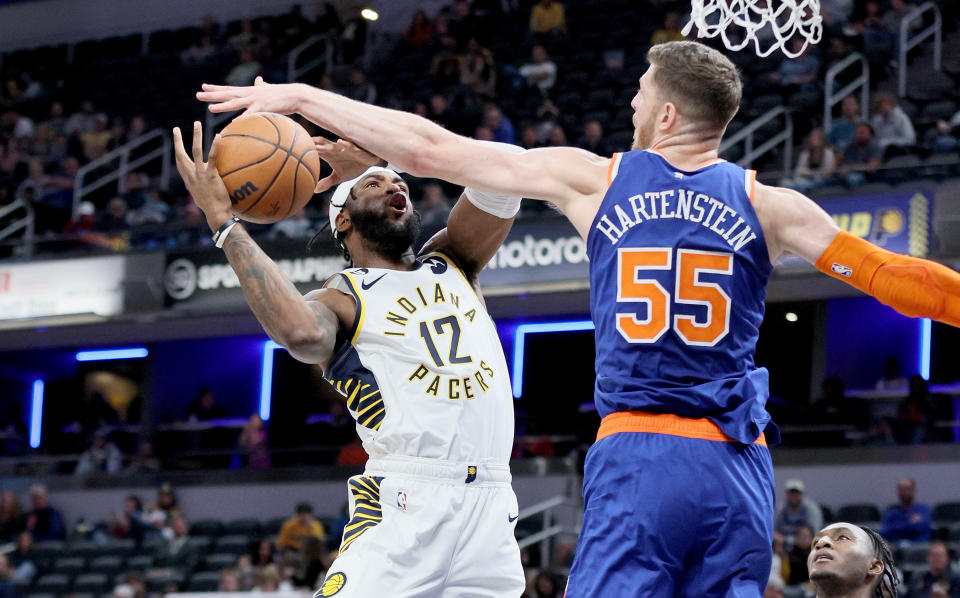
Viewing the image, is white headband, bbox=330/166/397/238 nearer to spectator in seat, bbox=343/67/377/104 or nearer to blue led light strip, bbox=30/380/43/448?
spectator in seat, bbox=343/67/377/104

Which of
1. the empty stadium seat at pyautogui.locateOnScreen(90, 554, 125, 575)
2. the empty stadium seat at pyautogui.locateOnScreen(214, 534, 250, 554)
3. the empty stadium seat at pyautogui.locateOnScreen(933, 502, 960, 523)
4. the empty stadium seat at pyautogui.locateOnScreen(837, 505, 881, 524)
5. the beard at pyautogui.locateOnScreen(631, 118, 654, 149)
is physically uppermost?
the beard at pyautogui.locateOnScreen(631, 118, 654, 149)

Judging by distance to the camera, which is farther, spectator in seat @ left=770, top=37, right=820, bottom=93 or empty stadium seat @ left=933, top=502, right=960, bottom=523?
spectator in seat @ left=770, top=37, right=820, bottom=93

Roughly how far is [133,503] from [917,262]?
14528mm

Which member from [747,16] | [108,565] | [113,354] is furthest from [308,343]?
[113,354]

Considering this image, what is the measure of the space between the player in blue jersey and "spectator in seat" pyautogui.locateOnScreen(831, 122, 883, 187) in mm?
10187

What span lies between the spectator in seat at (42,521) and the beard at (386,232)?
46.0 ft

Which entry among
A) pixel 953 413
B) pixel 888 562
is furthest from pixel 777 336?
pixel 888 562

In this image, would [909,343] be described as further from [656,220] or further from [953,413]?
[656,220]

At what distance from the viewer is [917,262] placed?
312 cm

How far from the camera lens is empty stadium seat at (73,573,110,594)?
48.3 feet

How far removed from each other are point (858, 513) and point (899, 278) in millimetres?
10112

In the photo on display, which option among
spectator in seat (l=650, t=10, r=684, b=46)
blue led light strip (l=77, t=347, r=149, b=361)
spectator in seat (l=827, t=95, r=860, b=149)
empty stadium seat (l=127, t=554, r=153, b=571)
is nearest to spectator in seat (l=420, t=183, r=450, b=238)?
spectator in seat (l=650, t=10, r=684, b=46)

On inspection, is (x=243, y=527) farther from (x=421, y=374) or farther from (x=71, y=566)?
(x=421, y=374)

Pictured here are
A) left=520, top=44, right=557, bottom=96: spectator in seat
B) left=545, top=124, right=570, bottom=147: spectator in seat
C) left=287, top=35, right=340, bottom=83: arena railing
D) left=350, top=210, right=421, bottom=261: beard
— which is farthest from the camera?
left=287, top=35, right=340, bottom=83: arena railing
